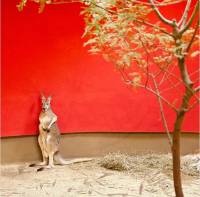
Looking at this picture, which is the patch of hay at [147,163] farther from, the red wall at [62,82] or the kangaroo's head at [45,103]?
the kangaroo's head at [45,103]

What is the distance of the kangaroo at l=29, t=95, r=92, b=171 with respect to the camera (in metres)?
4.25

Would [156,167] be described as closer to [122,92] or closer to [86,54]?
[122,92]

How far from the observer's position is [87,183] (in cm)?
354

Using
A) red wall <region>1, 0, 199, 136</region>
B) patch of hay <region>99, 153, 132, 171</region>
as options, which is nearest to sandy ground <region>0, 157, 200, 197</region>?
patch of hay <region>99, 153, 132, 171</region>

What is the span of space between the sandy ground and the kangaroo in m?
0.18

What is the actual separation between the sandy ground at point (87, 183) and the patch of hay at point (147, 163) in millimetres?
87

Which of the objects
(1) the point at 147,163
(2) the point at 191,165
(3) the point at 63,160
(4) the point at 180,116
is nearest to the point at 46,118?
(3) the point at 63,160

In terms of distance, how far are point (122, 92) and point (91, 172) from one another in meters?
1.19

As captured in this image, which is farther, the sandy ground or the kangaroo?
the kangaroo

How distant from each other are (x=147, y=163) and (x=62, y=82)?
1.51 metres

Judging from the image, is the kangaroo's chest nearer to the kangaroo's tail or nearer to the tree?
the kangaroo's tail

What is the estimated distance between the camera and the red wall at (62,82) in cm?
432

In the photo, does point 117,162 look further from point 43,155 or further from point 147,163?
point 43,155

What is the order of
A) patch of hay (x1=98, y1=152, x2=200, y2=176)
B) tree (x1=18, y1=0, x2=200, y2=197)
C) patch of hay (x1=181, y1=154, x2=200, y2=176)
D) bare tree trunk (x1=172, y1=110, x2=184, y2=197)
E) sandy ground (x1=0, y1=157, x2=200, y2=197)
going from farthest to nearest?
patch of hay (x1=98, y1=152, x2=200, y2=176) → patch of hay (x1=181, y1=154, x2=200, y2=176) → sandy ground (x1=0, y1=157, x2=200, y2=197) → bare tree trunk (x1=172, y1=110, x2=184, y2=197) → tree (x1=18, y1=0, x2=200, y2=197)
